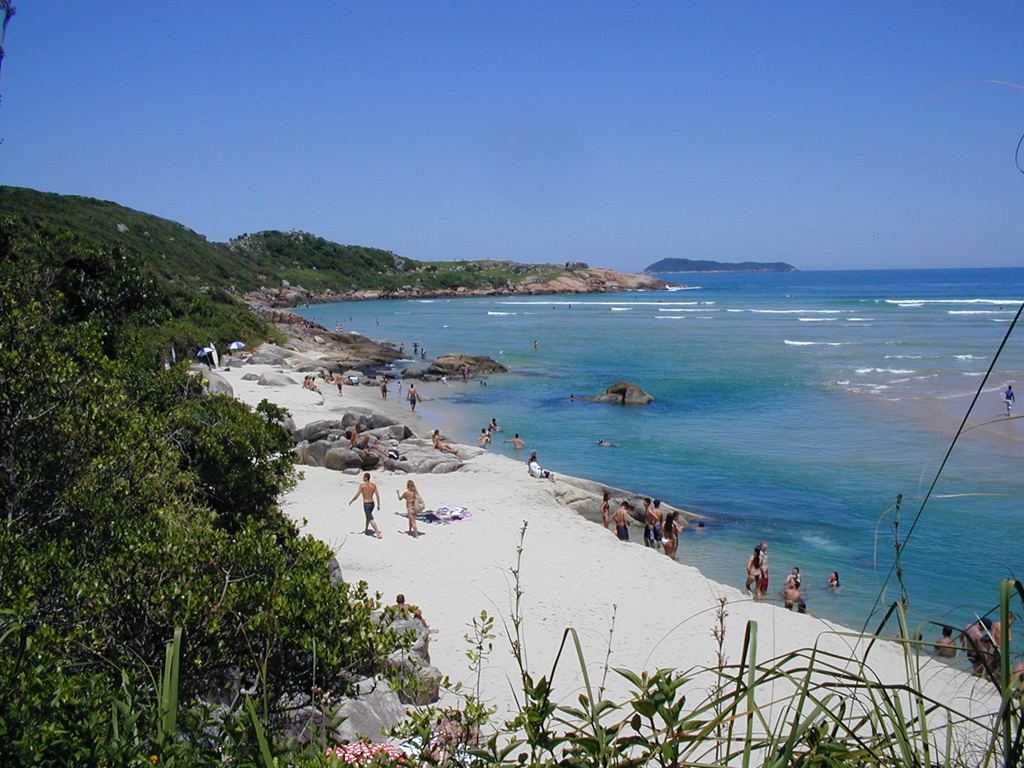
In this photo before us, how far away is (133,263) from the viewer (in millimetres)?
21969

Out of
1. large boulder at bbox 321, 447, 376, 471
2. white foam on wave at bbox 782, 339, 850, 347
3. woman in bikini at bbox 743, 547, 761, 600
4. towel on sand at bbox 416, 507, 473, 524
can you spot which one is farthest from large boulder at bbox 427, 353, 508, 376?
woman in bikini at bbox 743, 547, 761, 600

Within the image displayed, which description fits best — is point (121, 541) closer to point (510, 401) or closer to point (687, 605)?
point (687, 605)

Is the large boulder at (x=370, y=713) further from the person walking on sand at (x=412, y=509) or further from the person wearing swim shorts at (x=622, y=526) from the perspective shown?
the person wearing swim shorts at (x=622, y=526)

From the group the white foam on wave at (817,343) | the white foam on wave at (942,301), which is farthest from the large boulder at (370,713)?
the white foam on wave at (942,301)

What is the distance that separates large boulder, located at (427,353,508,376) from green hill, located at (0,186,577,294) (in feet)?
65.4

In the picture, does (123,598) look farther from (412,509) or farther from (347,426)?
(347,426)

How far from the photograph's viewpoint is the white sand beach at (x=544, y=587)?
9.94 meters

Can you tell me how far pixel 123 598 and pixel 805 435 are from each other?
23884 millimetres

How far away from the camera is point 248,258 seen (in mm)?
113062

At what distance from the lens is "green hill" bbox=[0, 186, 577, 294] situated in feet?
228

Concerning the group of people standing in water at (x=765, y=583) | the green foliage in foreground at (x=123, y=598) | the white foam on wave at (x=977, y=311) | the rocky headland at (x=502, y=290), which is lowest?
the group of people standing in water at (x=765, y=583)

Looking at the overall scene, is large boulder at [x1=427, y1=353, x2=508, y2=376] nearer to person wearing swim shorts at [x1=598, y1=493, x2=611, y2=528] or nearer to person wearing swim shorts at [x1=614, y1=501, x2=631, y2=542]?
person wearing swim shorts at [x1=598, y1=493, x2=611, y2=528]

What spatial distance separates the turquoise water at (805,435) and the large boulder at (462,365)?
4.34ft

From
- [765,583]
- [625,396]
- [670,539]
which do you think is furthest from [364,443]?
[625,396]
